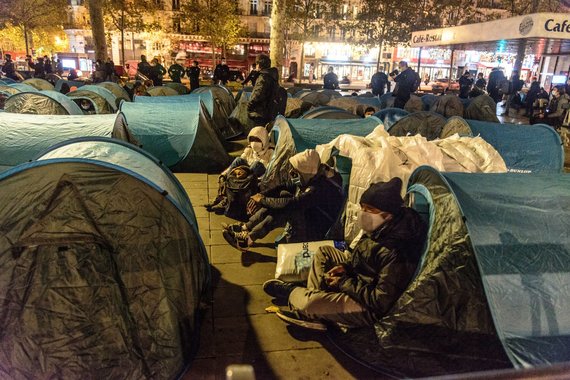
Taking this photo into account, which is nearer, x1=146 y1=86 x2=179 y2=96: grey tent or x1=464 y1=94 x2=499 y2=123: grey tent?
x1=464 y1=94 x2=499 y2=123: grey tent

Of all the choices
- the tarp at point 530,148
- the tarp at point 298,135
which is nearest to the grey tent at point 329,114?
the tarp at point 298,135

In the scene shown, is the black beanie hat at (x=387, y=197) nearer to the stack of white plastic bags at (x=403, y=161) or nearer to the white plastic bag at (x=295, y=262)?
the white plastic bag at (x=295, y=262)

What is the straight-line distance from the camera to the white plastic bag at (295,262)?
400 centimetres

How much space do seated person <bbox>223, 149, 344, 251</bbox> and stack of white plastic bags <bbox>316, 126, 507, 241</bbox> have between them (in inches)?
12.1

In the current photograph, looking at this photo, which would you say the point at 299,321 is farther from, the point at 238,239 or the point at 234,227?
the point at 234,227

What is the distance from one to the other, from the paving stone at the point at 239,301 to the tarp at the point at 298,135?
1646mm

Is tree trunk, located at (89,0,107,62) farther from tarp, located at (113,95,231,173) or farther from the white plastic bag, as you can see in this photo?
the white plastic bag

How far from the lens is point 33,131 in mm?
6465

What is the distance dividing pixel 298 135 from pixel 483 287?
3887 mm

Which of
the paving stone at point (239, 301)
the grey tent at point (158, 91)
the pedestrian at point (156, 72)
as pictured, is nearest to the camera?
the paving stone at point (239, 301)

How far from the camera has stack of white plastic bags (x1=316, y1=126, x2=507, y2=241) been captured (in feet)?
14.9

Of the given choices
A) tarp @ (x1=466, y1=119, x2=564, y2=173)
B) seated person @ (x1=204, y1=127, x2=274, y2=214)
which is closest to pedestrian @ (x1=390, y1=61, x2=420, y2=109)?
tarp @ (x1=466, y1=119, x2=564, y2=173)

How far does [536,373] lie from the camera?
1.17 metres

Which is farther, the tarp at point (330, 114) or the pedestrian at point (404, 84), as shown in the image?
the pedestrian at point (404, 84)
